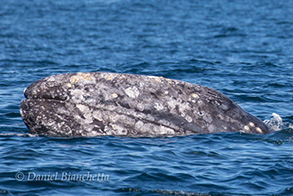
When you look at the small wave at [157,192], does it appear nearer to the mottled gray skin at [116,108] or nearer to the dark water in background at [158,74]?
the dark water in background at [158,74]

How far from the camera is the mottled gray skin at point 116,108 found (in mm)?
12172

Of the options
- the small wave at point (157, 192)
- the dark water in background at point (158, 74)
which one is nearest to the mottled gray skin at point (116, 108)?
the dark water in background at point (158, 74)

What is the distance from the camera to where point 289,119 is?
14.9 meters

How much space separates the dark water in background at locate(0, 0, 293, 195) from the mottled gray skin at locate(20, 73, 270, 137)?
32 cm

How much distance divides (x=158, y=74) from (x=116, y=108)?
373 inches

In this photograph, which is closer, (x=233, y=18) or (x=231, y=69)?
(x=231, y=69)

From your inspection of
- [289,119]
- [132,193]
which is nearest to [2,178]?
[132,193]

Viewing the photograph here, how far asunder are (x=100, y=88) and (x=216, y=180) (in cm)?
377

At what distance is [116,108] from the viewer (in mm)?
12211

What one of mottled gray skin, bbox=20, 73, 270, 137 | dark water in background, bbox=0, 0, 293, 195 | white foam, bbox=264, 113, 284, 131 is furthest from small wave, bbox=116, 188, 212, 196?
white foam, bbox=264, 113, 284, 131

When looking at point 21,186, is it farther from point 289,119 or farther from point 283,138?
point 289,119

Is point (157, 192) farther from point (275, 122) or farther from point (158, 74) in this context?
point (158, 74)

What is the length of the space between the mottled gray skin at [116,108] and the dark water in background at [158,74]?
32cm

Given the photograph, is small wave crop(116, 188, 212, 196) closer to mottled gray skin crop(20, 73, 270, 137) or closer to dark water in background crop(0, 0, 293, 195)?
dark water in background crop(0, 0, 293, 195)
